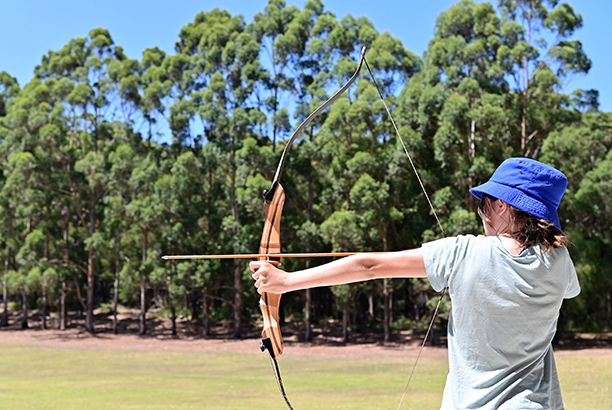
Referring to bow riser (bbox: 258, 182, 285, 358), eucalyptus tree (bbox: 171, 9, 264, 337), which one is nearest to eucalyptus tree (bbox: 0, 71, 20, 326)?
eucalyptus tree (bbox: 171, 9, 264, 337)

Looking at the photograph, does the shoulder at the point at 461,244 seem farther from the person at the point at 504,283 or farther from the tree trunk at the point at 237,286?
the tree trunk at the point at 237,286

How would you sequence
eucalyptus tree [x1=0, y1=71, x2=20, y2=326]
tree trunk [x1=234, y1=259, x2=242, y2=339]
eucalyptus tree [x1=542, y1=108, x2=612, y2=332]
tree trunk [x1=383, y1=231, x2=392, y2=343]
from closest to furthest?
1. eucalyptus tree [x1=542, y1=108, x2=612, y2=332]
2. tree trunk [x1=383, y1=231, x2=392, y2=343]
3. tree trunk [x1=234, y1=259, x2=242, y2=339]
4. eucalyptus tree [x1=0, y1=71, x2=20, y2=326]

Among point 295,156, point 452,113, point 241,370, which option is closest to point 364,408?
point 241,370

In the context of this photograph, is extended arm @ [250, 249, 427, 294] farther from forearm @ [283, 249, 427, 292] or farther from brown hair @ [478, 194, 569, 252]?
brown hair @ [478, 194, 569, 252]

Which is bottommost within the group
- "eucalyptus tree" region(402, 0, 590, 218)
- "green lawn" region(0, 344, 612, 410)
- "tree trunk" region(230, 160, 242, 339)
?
"green lawn" region(0, 344, 612, 410)

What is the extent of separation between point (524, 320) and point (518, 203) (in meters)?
0.25

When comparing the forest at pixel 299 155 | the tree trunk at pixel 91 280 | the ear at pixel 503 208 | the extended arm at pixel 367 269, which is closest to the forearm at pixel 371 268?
the extended arm at pixel 367 269

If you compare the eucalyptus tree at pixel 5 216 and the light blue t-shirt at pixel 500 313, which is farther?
the eucalyptus tree at pixel 5 216

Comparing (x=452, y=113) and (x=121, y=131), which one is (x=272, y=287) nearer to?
(x=452, y=113)

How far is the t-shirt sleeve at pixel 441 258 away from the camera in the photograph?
4.35 feet

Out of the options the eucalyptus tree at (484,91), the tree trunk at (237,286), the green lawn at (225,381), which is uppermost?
the eucalyptus tree at (484,91)

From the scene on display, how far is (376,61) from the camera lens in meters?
19.6

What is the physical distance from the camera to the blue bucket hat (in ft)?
4.46

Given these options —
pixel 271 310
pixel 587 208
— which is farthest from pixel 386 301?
pixel 271 310
